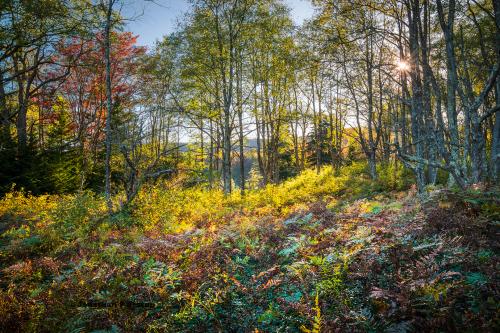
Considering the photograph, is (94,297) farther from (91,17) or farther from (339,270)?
(91,17)

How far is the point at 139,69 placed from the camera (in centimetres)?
1888

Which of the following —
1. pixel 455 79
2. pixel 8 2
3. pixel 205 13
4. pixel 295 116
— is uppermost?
pixel 205 13

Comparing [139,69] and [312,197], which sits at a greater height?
[139,69]

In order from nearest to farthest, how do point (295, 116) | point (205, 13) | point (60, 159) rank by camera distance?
point (205, 13) → point (60, 159) → point (295, 116)

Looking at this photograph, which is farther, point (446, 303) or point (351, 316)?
point (351, 316)

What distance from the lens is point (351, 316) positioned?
2.39m

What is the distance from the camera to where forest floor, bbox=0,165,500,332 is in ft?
7.70

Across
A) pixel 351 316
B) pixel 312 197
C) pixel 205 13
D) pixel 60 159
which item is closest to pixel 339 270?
pixel 351 316

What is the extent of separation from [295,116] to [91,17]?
11108 millimetres

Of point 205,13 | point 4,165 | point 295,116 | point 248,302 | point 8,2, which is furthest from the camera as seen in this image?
point 295,116

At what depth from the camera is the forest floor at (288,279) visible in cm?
235

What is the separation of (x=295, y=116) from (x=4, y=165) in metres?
14.9

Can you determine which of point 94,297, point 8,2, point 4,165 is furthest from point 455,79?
point 4,165

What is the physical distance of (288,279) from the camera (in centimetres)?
351
